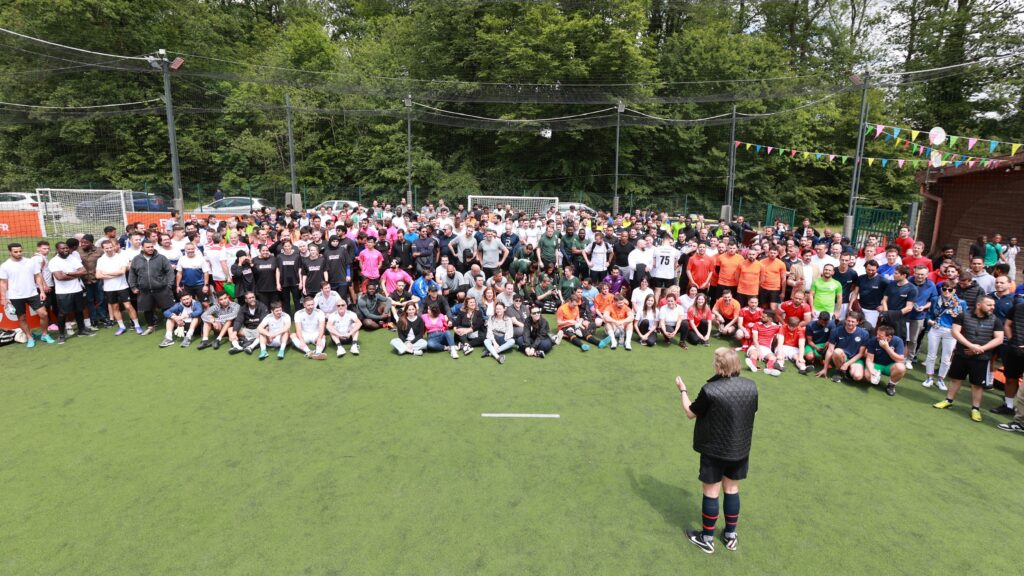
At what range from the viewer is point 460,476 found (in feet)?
17.1

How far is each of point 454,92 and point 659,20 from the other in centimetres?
1705

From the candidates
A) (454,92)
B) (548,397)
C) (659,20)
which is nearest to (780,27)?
(659,20)

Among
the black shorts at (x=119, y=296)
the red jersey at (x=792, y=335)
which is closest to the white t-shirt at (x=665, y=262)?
the red jersey at (x=792, y=335)

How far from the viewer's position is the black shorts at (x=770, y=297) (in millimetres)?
9586

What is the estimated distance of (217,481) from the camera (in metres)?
5.11

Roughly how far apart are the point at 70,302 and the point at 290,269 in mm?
3650

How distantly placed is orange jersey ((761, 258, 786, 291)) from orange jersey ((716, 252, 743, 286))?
0.46 meters

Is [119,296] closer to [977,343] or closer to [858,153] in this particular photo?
[977,343]

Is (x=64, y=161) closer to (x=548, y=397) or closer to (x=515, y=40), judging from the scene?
(x=515, y=40)

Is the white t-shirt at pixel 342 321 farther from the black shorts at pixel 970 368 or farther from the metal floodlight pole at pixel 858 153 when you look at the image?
the metal floodlight pole at pixel 858 153

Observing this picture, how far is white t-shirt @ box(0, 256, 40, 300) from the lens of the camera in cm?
860

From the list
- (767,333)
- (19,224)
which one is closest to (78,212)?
(19,224)

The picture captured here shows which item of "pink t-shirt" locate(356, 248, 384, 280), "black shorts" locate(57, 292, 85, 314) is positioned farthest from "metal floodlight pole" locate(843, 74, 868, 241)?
"black shorts" locate(57, 292, 85, 314)

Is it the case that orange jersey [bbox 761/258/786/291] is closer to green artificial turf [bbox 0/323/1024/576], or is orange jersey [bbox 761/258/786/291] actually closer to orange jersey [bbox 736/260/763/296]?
orange jersey [bbox 736/260/763/296]
